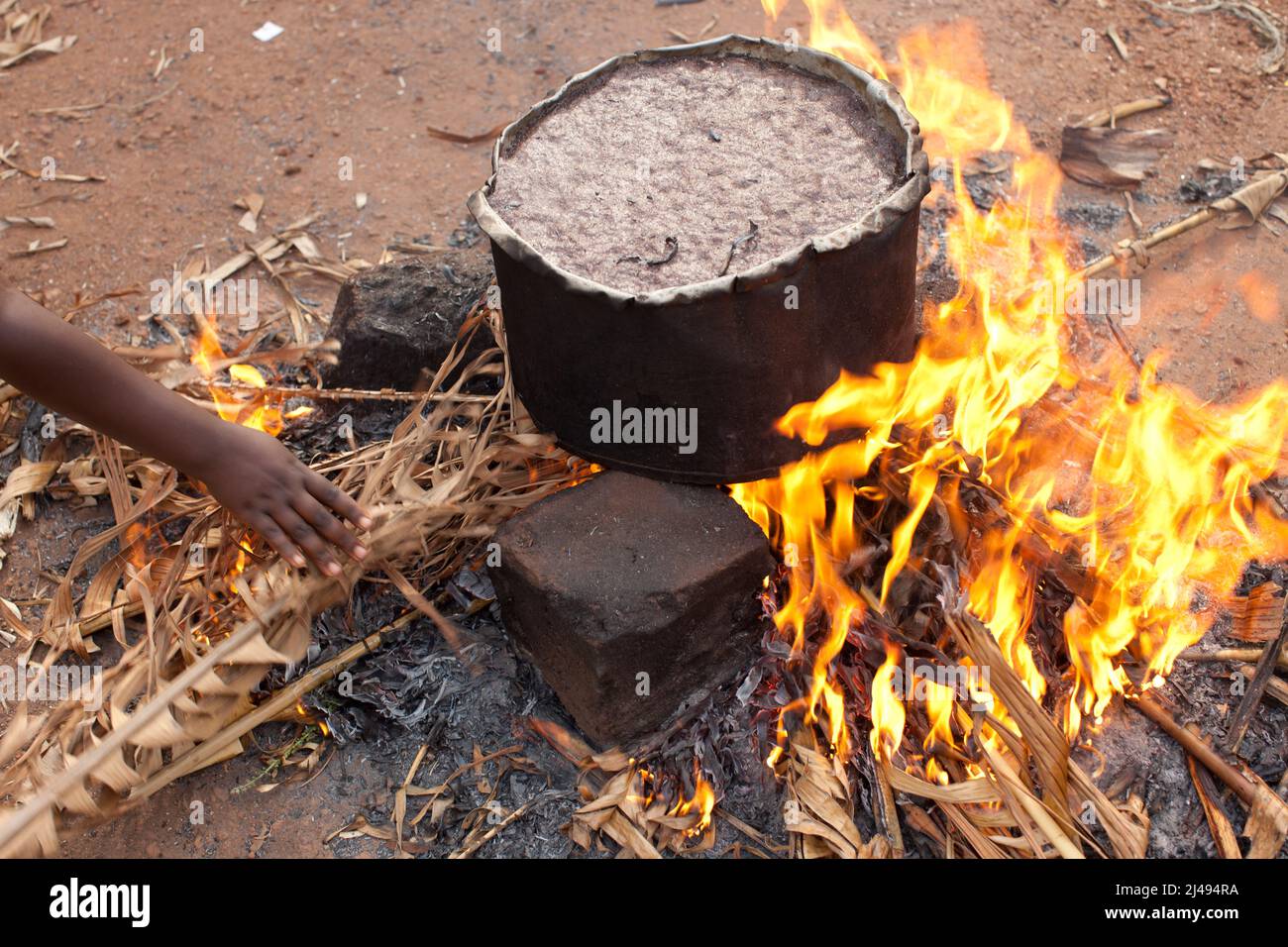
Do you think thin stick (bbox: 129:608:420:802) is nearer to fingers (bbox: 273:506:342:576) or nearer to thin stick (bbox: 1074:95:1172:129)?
fingers (bbox: 273:506:342:576)

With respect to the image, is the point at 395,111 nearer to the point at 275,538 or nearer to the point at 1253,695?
the point at 275,538

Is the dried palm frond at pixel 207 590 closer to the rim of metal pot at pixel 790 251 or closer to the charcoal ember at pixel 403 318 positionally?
the charcoal ember at pixel 403 318

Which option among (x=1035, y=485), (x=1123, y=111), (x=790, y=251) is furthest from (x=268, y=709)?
(x=1123, y=111)

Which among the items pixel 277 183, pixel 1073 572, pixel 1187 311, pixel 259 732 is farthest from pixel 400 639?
pixel 1187 311

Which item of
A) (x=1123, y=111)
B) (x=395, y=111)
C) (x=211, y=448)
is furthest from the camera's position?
(x=395, y=111)

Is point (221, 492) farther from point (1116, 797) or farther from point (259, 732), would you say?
point (1116, 797)

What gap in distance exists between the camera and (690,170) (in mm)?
3211

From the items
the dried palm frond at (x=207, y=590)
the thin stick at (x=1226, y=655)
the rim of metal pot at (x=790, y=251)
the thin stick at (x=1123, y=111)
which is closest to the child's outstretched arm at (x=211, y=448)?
the dried palm frond at (x=207, y=590)

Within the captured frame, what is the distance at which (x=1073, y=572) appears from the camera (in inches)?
127

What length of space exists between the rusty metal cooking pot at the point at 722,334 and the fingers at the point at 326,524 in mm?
663

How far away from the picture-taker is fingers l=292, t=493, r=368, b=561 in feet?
9.73

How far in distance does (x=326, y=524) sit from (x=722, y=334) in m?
1.15

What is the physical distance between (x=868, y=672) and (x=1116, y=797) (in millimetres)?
713
